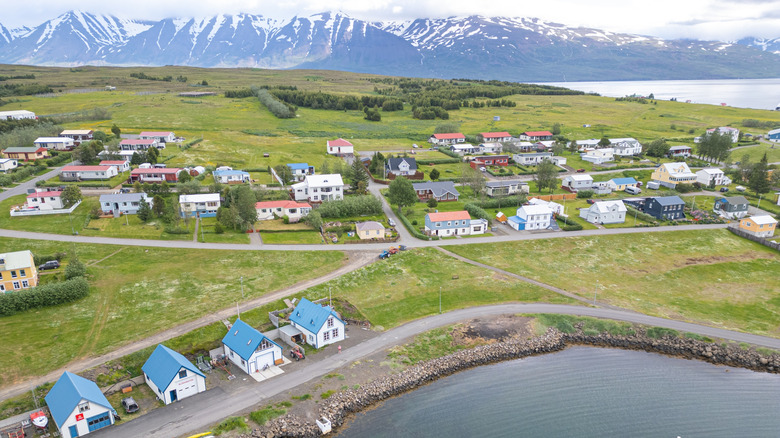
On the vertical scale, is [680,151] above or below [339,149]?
below

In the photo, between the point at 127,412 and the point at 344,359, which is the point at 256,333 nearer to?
the point at 344,359

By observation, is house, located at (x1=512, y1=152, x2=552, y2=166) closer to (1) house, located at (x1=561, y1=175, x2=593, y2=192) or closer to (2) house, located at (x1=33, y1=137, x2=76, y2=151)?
(1) house, located at (x1=561, y1=175, x2=593, y2=192)

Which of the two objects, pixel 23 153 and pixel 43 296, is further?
pixel 23 153

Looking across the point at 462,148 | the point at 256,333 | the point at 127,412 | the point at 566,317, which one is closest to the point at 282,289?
the point at 256,333

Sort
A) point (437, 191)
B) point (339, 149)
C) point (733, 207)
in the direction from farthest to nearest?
point (339, 149) → point (437, 191) → point (733, 207)

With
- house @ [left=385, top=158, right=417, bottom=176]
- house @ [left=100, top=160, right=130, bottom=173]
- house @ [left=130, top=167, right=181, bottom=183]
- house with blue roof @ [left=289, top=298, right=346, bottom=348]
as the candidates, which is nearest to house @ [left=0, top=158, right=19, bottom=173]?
house @ [left=100, top=160, right=130, bottom=173]

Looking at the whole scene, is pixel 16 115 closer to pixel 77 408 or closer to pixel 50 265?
pixel 50 265

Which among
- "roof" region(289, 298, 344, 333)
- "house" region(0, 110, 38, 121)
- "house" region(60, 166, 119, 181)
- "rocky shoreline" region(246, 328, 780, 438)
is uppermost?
"house" region(0, 110, 38, 121)

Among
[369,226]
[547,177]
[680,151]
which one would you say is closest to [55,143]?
[369,226]
